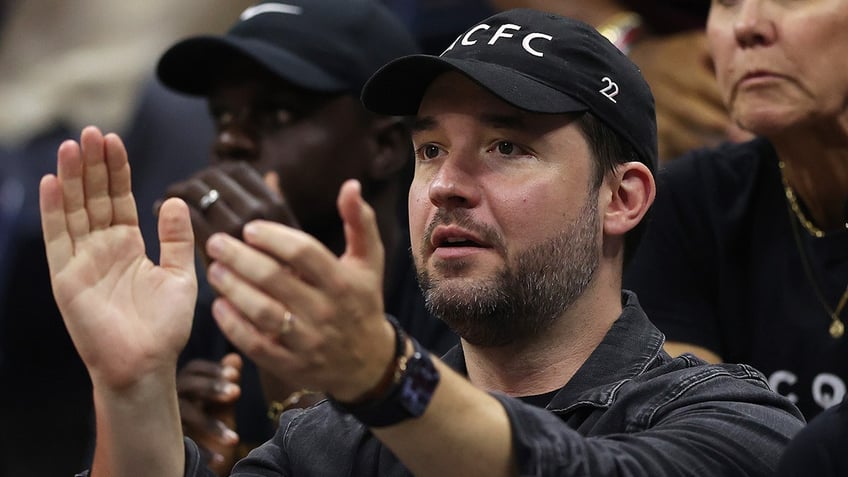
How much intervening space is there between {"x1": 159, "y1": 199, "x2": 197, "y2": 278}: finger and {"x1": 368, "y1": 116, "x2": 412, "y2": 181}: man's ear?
1438mm

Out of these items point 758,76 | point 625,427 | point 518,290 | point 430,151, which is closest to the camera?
point 625,427

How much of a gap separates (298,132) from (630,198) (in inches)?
50.1

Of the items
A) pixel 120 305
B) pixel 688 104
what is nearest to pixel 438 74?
pixel 120 305

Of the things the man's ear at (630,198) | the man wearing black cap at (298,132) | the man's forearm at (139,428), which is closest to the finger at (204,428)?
the man wearing black cap at (298,132)

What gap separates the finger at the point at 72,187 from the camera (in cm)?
203

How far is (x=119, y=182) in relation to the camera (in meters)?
2.08

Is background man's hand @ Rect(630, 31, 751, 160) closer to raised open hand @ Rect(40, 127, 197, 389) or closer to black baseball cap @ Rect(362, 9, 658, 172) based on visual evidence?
black baseball cap @ Rect(362, 9, 658, 172)

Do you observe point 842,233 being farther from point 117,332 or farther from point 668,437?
point 117,332

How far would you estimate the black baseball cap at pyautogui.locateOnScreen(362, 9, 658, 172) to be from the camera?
2.17 meters

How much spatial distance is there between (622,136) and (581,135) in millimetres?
72

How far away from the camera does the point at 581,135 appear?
2.24m

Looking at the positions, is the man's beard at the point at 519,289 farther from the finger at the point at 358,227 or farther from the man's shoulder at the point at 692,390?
the finger at the point at 358,227

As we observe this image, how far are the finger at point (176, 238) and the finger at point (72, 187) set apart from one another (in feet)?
0.33

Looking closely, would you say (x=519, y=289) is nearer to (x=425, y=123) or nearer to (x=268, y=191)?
(x=425, y=123)
